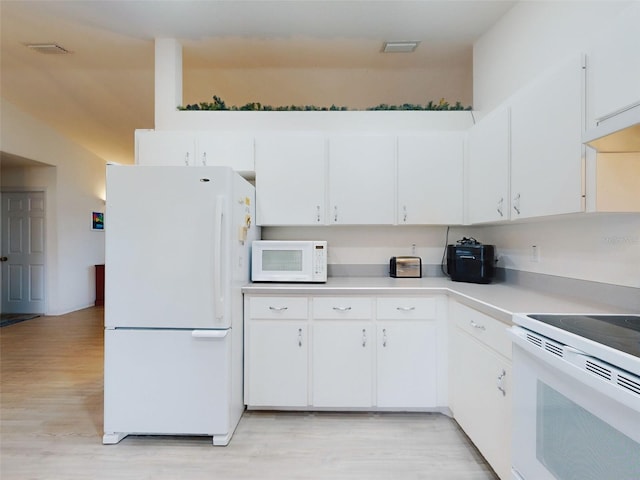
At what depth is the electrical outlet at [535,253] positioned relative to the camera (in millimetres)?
2145

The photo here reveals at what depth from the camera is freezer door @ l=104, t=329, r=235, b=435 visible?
1.98 meters

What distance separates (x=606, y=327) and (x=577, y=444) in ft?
1.37

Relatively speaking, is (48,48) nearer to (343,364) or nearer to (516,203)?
(343,364)

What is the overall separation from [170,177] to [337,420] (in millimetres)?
1956

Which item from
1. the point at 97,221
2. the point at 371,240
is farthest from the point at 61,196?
the point at 371,240

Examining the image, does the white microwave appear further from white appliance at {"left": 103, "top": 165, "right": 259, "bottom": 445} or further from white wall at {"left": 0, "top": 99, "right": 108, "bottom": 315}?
white wall at {"left": 0, "top": 99, "right": 108, "bottom": 315}

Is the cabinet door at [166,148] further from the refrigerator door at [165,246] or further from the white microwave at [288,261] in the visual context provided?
the white microwave at [288,261]

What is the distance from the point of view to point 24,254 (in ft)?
17.3

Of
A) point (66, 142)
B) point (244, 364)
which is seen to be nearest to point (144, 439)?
point (244, 364)

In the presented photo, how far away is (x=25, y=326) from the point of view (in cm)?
459

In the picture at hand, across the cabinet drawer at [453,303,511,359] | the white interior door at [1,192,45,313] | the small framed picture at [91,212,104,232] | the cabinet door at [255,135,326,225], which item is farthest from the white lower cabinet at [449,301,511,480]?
the small framed picture at [91,212,104,232]

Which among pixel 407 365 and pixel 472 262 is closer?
pixel 407 365

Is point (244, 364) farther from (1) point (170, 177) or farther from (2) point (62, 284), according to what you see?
(2) point (62, 284)

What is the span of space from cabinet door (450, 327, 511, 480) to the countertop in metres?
0.24
